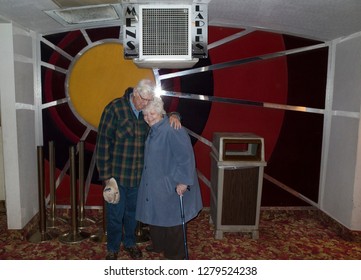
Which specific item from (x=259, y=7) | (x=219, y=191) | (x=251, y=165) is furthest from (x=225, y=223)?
(x=259, y=7)

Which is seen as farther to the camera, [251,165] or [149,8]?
[251,165]

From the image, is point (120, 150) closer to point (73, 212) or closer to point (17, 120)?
point (73, 212)

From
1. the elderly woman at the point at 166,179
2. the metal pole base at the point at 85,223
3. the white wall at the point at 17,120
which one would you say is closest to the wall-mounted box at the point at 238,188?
the elderly woman at the point at 166,179

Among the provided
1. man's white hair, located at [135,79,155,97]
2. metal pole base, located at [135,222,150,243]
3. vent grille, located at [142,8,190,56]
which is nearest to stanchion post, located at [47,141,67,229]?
metal pole base, located at [135,222,150,243]

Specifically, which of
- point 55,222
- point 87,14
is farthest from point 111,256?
point 87,14

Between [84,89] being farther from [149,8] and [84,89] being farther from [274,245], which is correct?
[274,245]

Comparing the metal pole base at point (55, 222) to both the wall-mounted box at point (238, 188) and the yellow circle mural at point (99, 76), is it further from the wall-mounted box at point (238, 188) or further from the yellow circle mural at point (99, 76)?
the wall-mounted box at point (238, 188)

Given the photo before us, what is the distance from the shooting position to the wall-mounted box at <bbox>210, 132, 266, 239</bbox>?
3088 mm

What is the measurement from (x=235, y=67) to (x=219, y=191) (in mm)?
1444

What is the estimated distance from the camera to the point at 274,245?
3096 millimetres

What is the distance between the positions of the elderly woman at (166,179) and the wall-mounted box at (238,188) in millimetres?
574

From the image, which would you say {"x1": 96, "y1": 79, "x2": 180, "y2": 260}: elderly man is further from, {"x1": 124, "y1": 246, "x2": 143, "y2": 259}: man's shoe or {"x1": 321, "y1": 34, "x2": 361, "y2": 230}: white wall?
{"x1": 321, "y1": 34, "x2": 361, "y2": 230}: white wall

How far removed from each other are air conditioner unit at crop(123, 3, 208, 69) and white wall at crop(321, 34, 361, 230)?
5.06 ft

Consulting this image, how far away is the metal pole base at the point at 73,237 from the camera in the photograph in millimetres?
3104
